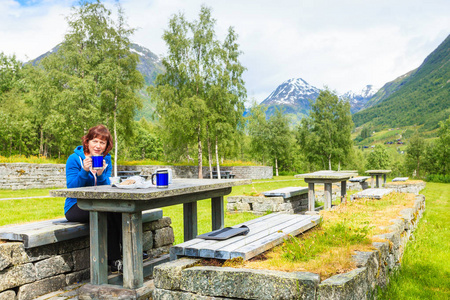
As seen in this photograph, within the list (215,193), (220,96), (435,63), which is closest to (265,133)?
(220,96)

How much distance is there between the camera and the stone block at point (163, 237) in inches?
179

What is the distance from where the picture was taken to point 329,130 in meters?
36.0

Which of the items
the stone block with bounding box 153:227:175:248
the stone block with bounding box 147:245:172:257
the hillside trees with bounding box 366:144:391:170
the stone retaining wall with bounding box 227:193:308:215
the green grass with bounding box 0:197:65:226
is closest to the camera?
the stone block with bounding box 147:245:172:257

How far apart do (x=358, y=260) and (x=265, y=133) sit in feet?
122

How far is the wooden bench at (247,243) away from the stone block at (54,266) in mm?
1343

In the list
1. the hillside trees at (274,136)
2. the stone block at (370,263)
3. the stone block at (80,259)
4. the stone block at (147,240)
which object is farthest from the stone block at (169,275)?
the hillside trees at (274,136)

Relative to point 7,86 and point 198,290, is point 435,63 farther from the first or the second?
A: point 198,290

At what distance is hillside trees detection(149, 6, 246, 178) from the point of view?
78.7 feet

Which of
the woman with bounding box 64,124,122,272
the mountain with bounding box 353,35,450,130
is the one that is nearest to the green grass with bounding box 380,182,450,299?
the woman with bounding box 64,124,122,272

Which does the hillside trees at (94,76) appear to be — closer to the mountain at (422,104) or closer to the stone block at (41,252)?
the stone block at (41,252)

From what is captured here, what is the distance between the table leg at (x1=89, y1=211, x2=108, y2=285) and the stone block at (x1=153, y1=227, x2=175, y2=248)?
4.68 ft

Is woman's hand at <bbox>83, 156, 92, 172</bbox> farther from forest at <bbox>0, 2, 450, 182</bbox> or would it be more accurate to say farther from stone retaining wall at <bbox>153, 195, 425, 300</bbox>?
forest at <bbox>0, 2, 450, 182</bbox>

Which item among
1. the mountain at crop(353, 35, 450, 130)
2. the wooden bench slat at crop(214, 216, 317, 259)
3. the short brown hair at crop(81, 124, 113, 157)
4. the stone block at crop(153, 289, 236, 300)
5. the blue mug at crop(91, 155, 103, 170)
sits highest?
the mountain at crop(353, 35, 450, 130)

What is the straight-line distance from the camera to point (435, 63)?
638 ft
